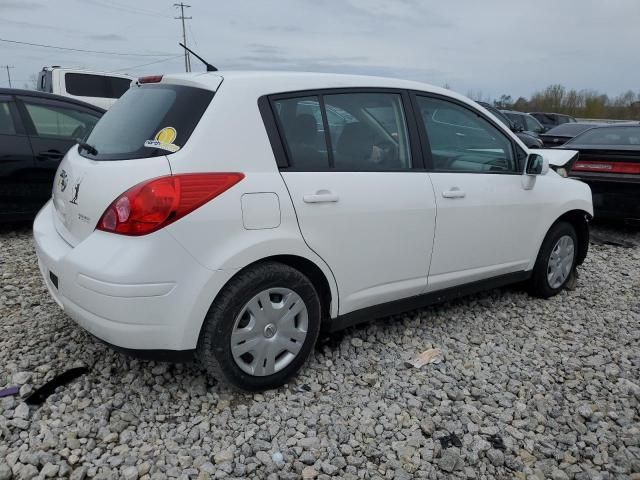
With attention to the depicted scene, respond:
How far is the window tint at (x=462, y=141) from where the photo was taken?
346 cm

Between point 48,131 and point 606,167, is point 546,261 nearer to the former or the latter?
point 606,167

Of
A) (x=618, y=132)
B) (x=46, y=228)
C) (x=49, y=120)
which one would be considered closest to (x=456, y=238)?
(x=46, y=228)

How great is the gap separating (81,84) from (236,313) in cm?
1287

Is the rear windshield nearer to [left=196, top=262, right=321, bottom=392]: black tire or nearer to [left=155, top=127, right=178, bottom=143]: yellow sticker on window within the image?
[left=155, top=127, right=178, bottom=143]: yellow sticker on window

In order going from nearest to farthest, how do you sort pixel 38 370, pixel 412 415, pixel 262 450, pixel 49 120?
pixel 262 450 → pixel 412 415 → pixel 38 370 → pixel 49 120

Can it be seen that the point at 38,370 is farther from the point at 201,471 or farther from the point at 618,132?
the point at 618,132

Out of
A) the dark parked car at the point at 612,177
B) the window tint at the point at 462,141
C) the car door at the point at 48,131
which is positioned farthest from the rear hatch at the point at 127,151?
the dark parked car at the point at 612,177

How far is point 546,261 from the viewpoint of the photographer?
428 cm

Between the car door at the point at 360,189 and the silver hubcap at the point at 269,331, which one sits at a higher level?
the car door at the point at 360,189

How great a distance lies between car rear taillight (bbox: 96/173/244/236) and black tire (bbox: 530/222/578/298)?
9.61ft

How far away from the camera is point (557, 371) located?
329cm

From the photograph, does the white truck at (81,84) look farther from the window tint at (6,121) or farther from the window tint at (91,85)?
the window tint at (6,121)

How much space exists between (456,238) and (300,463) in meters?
1.79

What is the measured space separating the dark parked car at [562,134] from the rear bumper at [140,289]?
31.5ft
